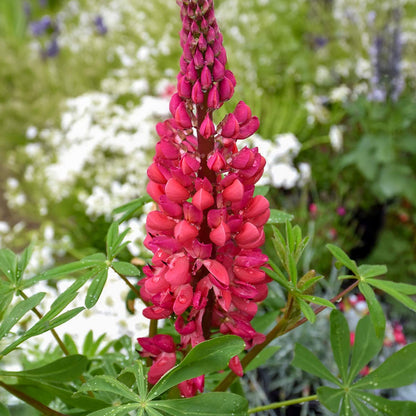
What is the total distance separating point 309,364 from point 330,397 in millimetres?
90

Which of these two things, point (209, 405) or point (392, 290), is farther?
point (392, 290)

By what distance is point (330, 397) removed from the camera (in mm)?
698

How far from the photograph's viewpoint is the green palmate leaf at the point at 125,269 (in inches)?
29.2

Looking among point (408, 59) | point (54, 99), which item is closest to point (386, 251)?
point (408, 59)

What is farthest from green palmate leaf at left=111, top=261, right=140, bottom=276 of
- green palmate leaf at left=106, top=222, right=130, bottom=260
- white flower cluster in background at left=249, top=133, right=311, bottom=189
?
white flower cluster in background at left=249, top=133, right=311, bottom=189

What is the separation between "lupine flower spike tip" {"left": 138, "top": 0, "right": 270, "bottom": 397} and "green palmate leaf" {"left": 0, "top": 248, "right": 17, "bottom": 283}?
10.3 inches

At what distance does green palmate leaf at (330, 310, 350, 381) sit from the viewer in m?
0.77

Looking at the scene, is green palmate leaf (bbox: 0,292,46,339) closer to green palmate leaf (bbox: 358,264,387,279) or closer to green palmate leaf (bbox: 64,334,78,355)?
green palmate leaf (bbox: 64,334,78,355)

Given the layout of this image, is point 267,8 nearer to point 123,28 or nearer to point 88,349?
point 123,28

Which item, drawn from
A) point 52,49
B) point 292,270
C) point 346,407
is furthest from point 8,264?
→ point 52,49

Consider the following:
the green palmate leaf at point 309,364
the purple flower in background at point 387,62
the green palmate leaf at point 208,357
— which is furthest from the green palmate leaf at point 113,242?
the purple flower in background at point 387,62

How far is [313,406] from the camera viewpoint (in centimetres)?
153

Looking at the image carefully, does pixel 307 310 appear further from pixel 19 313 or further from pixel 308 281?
pixel 19 313

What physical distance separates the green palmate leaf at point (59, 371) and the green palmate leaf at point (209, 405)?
Answer: 0.15m
